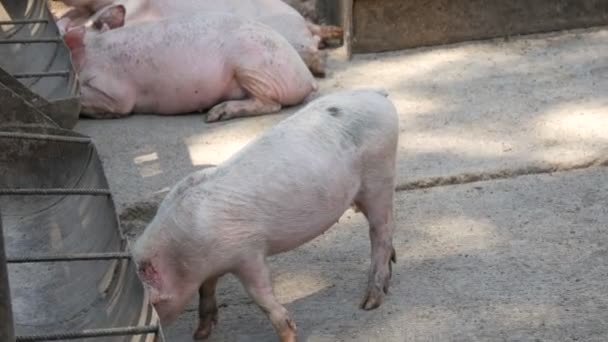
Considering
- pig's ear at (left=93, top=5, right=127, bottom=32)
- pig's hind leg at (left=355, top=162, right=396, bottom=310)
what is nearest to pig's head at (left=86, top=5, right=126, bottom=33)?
pig's ear at (left=93, top=5, right=127, bottom=32)

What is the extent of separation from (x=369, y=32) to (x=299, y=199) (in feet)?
9.48

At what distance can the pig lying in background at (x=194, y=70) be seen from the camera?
5.64 metres

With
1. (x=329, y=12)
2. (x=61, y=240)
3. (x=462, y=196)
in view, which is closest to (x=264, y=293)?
(x=61, y=240)

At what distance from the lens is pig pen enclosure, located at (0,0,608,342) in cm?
354

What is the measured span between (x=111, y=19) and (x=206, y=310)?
2.86m

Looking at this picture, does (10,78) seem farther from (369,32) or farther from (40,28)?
(369,32)

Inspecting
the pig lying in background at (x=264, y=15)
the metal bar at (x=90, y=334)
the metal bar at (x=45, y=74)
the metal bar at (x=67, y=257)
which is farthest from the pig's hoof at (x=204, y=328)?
the pig lying in background at (x=264, y=15)

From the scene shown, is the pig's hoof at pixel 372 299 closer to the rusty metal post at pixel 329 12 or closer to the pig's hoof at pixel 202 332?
the pig's hoof at pixel 202 332

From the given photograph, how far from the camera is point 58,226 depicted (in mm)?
3975

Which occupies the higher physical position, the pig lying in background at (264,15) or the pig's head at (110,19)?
the pig's head at (110,19)

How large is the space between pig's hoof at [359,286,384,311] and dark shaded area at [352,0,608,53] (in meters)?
2.73

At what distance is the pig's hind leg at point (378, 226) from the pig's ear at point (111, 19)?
8.83ft

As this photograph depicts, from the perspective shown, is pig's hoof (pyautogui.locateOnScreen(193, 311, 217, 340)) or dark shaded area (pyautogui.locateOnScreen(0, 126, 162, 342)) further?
pig's hoof (pyautogui.locateOnScreen(193, 311, 217, 340))

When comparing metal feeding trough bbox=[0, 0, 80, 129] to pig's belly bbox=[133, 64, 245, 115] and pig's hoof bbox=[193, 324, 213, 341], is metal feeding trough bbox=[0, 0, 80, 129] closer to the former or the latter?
pig's belly bbox=[133, 64, 245, 115]
